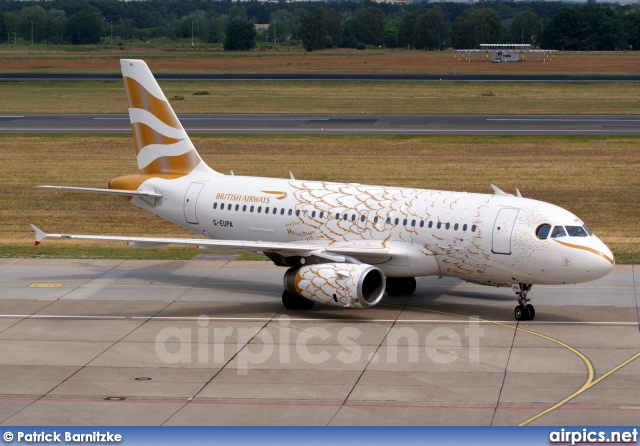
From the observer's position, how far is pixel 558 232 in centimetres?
3116

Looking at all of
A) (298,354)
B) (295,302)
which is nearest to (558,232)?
(295,302)

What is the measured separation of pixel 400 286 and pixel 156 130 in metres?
10.9

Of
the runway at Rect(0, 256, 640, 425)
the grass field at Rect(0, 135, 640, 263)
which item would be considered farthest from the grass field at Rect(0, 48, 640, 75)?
the runway at Rect(0, 256, 640, 425)

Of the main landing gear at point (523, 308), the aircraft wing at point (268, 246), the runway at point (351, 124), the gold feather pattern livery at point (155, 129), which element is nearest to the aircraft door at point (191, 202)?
the gold feather pattern livery at point (155, 129)

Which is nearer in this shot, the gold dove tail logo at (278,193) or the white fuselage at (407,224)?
the white fuselage at (407,224)

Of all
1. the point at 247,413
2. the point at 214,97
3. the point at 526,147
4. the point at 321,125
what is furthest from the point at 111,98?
the point at 247,413

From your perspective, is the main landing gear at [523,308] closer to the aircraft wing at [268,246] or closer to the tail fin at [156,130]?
the aircraft wing at [268,246]

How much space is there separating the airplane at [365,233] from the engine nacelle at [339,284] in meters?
0.03

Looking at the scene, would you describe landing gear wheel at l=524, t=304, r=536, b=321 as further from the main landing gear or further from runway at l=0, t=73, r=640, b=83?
runway at l=0, t=73, r=640, b=83

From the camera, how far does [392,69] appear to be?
150m

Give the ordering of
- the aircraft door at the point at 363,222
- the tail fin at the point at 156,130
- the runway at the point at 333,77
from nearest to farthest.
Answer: the aircraft door at the point at 363,222 → the tail fin at the point at 156,130 → the runway at the point at 333,77

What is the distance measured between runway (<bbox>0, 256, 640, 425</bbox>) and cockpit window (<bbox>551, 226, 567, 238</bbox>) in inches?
110

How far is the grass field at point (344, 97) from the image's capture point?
97750 mm

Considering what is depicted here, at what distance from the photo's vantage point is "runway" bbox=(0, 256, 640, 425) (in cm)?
2406
